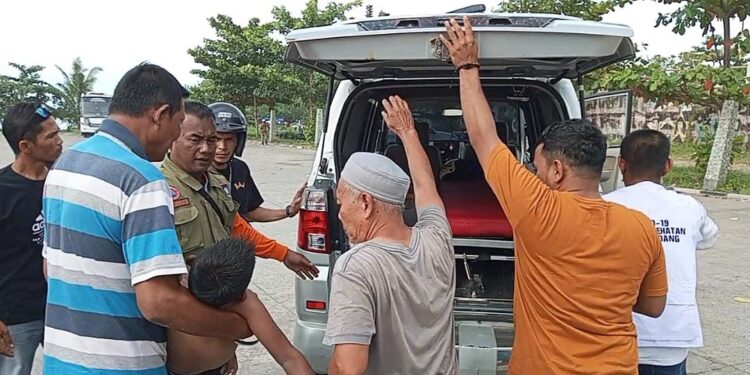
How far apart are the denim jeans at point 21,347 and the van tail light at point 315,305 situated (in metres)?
1.20

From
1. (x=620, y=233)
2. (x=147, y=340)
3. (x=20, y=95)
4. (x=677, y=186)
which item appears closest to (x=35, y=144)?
(x=147, y=340)

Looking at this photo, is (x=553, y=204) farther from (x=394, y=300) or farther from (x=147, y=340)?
(x=147, y=340)

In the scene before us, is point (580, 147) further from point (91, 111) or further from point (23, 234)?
point (91, 111)

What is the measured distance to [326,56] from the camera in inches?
103

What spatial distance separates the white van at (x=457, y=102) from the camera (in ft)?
7.96

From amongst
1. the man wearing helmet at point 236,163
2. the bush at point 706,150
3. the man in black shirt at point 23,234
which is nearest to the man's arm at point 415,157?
the man wearing helmet at point 236,163

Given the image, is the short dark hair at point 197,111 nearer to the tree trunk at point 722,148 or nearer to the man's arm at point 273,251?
the man's arm at point 273,251

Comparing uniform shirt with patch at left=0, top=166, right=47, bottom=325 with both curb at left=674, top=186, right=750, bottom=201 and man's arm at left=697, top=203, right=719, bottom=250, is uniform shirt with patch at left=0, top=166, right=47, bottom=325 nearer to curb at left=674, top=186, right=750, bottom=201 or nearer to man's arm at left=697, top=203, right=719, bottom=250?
man's arm at left=697, top=203, right=719, bottom=250

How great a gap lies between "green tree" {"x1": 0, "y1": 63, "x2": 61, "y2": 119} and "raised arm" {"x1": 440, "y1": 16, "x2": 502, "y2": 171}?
4308 cm

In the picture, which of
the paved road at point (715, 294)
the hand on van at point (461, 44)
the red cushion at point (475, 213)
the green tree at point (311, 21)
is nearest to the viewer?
the hand on van at point (461, 44)

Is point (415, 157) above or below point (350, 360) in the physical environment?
above

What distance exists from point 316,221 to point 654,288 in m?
1.63

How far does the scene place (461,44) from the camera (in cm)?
225

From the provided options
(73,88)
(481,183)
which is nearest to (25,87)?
(73,88)
